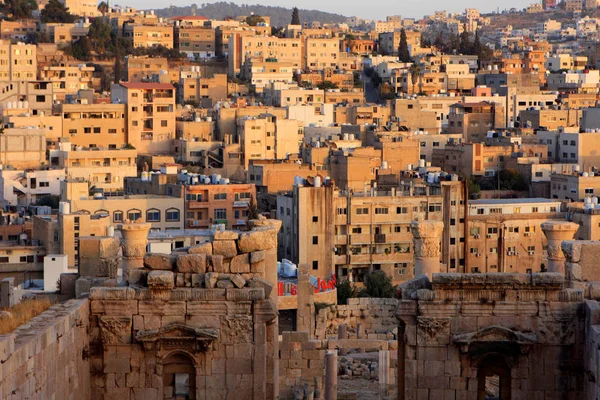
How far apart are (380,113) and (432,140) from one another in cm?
1160

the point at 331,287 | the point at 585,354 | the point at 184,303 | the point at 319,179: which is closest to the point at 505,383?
the point at 585,354

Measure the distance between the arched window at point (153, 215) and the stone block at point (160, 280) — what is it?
1818 inches

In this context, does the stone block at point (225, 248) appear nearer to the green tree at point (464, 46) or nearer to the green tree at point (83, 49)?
the green tree at point (83, 49)

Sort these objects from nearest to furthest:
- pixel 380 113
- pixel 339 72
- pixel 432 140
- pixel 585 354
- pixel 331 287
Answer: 1. pixel 585 354
2. pixel 331 287
3. pixel 432 140
4. pixel 380 113
5. pixel 339 72

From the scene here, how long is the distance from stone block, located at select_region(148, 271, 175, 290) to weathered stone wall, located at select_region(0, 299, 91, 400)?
0.72 m

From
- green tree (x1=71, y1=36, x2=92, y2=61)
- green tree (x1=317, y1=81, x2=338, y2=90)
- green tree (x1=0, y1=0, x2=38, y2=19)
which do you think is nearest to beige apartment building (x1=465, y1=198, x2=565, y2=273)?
green tree (x1=317, y1=81, x2=338, y2=90)

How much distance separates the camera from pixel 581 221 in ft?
204

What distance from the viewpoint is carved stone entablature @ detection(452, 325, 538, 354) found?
57.6 ft

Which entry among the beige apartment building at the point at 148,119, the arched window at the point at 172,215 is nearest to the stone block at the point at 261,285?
the arched window at the point at 172,215

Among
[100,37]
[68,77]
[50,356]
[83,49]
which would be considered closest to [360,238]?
[50,356]

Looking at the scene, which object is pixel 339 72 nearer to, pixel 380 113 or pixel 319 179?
pixel 380 113

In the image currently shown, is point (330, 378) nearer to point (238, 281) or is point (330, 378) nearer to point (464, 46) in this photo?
point (238, 281)

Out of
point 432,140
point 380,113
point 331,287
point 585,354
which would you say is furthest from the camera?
point 380,113

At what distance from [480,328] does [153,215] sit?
47.2 metres
